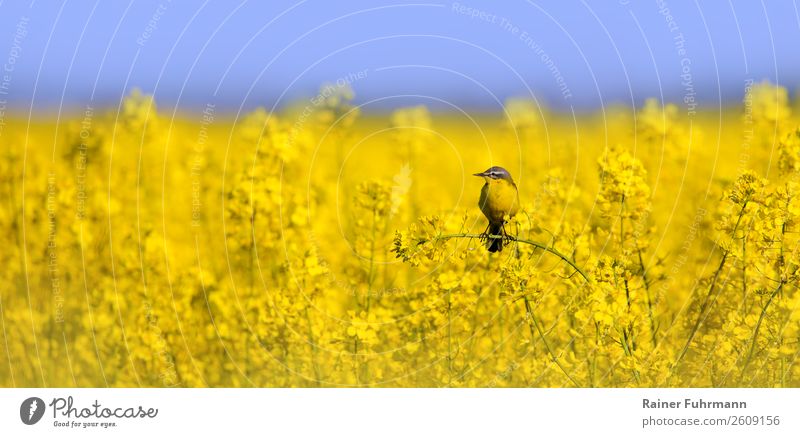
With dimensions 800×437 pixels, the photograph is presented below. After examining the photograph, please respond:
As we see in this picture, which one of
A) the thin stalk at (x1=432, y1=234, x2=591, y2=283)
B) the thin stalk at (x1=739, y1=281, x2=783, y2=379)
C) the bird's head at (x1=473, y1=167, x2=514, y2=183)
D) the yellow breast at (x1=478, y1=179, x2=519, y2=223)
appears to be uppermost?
the bird's head at (x1=473, y1=167, x2=514, y2=183)

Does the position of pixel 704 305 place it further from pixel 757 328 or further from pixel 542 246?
pixel 542 246

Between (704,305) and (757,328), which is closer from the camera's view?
(757,328)

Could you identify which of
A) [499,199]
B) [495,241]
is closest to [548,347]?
[495,241]

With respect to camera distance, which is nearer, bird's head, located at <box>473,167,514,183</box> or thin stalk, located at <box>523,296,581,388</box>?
thin stalk, located at <box>523,296,581,388</box>

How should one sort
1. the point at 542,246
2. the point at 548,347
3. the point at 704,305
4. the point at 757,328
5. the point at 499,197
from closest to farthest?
the point at 542,246, the point at 548,347, the point at 757,328, the point at 499,197, the point at 704,305

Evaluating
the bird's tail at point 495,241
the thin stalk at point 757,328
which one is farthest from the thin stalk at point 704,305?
the bird's tail at point 495,241

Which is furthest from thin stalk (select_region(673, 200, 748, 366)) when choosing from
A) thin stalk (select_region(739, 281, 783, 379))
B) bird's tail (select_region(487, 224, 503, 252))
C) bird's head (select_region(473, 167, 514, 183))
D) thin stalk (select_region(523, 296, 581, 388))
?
bird's head (select_region(473, 167, 514, 183))

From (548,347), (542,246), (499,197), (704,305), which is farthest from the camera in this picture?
(704,305)

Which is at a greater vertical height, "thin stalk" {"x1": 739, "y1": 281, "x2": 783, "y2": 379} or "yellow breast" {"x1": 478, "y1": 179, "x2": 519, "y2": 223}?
"yellow breast" {"x1": 478, "y1": 179, "x2": 519, "y2": 223}

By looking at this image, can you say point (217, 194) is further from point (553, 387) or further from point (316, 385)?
point (553, 387)

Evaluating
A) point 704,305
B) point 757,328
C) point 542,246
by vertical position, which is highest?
point 542,246

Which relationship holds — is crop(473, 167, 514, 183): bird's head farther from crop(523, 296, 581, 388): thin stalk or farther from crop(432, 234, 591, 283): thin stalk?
crop(523, 296, 581, 388): thin stalk

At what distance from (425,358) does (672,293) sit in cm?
192

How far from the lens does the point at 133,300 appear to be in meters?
7.07
